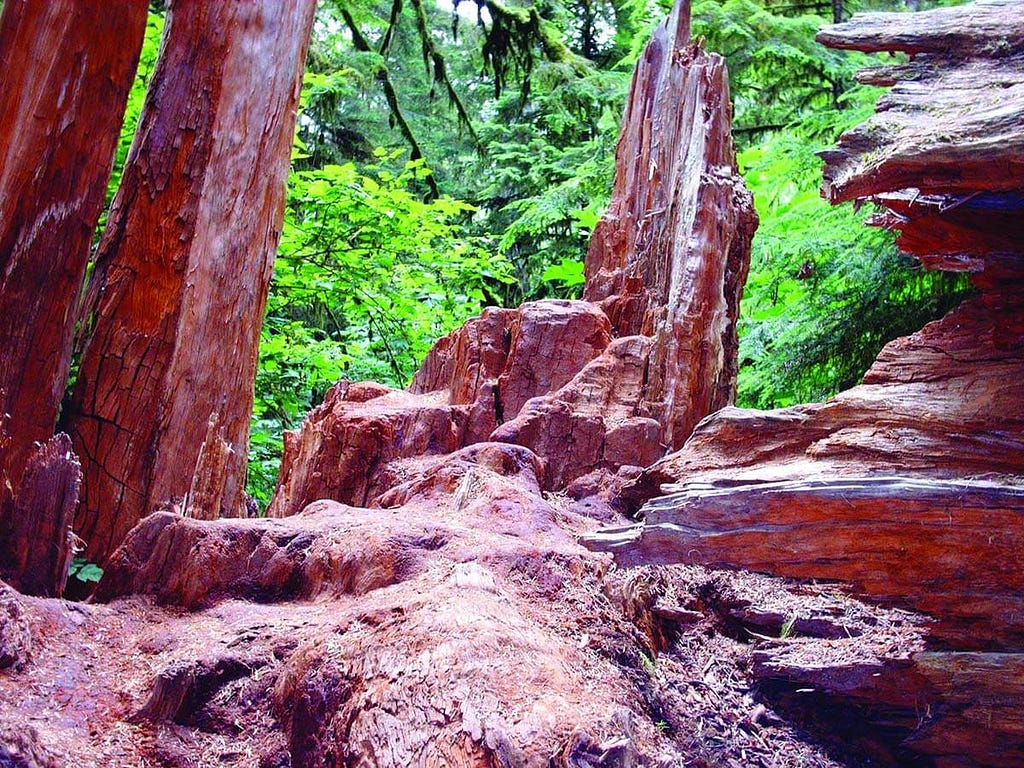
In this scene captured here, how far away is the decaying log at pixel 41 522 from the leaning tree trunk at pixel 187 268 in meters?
1.10

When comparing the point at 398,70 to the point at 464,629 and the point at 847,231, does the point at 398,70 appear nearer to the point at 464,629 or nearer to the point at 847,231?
the point at 847,231

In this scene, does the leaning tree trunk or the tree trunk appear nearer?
the tree trunk

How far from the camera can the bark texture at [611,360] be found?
518 centimetres

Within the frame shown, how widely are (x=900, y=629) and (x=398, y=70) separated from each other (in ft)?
53.1

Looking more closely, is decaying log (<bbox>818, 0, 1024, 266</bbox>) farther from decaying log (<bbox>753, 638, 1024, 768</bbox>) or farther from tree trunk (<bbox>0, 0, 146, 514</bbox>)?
tree trunk (<bbox>0, 0, 146, 514</bbox>)

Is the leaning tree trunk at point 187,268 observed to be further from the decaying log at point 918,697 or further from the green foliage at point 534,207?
the decaying log at point 918,697

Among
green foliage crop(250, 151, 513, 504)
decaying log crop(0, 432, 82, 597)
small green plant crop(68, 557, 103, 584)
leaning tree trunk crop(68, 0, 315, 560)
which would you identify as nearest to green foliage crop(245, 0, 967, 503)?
green foliage crop(250, 151, 513, 504)

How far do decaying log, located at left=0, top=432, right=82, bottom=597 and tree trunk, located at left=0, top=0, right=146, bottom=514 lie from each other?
1.11 ft

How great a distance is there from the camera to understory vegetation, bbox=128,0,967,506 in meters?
6.95

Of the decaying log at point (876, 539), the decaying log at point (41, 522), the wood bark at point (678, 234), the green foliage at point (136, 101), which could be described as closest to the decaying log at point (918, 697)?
the decaying log at point (876, 539)

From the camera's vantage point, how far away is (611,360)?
5539 millimetres

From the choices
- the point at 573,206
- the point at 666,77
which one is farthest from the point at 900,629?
the point at 573,206

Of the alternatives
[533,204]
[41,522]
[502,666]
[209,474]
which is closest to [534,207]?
[533,204]

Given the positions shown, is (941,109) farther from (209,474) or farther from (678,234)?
(209,474)
